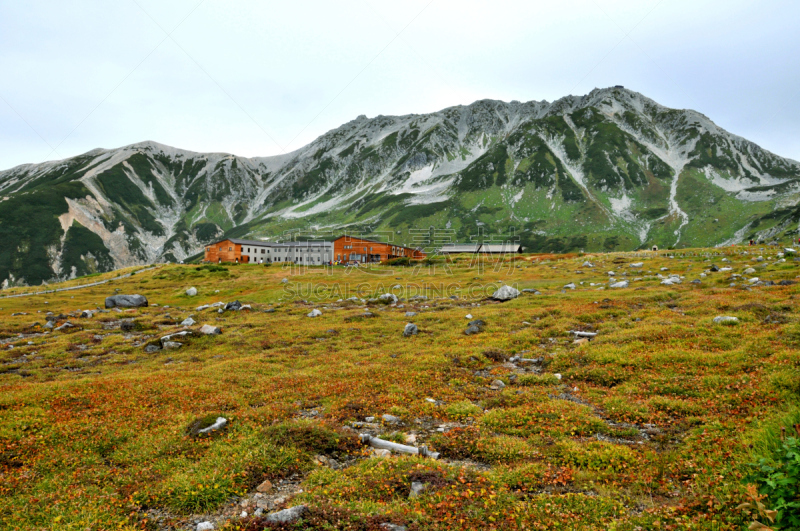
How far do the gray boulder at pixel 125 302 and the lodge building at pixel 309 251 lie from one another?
91.1 metres

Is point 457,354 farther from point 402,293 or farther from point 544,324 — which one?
point 402,293

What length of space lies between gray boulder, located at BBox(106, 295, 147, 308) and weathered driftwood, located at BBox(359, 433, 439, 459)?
53.5m

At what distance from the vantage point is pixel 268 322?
3688 centimetres

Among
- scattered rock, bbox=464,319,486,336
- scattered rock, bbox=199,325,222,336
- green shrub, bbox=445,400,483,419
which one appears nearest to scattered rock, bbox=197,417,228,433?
green shrub, bbox=445,400,483,419

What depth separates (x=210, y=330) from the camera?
105 feet

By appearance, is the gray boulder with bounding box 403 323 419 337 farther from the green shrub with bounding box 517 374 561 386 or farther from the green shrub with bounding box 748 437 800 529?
the green shrub with bounding box 748 437 800 529

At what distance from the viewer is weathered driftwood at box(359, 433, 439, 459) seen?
10.9 meters

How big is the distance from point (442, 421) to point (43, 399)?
54.8 ft

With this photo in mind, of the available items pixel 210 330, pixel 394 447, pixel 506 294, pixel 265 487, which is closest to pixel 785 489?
pixel 394 447

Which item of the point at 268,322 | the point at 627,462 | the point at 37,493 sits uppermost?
the point at 627,462

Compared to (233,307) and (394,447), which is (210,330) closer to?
(233,307)

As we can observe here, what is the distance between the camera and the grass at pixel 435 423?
317 inches

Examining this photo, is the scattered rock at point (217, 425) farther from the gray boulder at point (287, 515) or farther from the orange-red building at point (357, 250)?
the orange-red building at point (357, 250)

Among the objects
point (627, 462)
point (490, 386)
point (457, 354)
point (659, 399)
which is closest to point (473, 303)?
point (457, 354)
